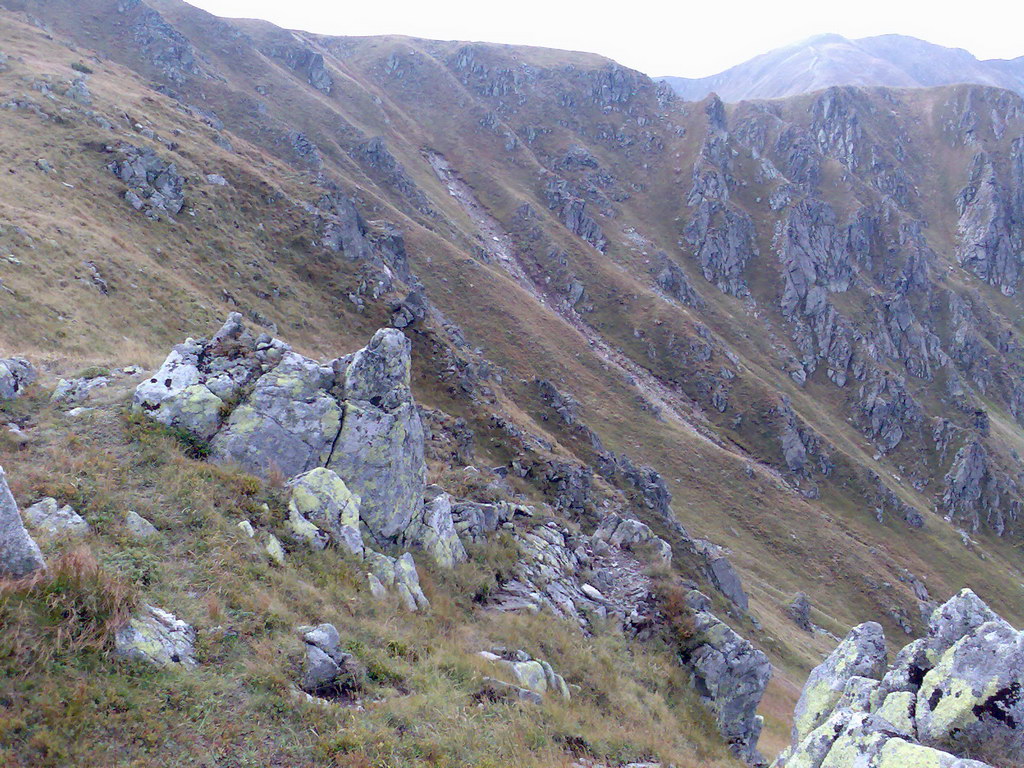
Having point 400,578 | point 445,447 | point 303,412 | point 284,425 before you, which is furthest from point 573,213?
point 400,578

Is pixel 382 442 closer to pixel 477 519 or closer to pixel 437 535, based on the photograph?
pixel 437 535

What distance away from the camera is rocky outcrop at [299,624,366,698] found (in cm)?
850

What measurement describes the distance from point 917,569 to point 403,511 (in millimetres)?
77728

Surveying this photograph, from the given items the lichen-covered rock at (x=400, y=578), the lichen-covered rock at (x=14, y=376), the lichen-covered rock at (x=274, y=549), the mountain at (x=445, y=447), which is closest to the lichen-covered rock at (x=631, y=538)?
the mountain at (x=445, y=447)

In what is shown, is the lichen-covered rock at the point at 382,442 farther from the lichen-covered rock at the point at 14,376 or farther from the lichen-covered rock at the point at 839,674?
the lichen-covered rock at the point at 839,674

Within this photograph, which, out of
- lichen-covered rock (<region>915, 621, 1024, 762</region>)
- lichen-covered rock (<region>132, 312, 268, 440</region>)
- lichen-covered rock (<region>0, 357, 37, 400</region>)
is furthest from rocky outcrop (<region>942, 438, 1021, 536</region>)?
lichen-covered rock (<region>0, 357, 37, 400</region>)

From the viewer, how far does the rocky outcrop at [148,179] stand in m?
39.0

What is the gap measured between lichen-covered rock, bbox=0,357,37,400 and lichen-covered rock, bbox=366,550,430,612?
9091 mm

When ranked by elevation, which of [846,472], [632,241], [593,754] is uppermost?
[632,241]

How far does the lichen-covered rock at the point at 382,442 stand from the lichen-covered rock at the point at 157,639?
6.07 metres

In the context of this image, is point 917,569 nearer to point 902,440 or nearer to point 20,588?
point 902,440

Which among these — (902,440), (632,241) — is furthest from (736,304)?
(902,440)

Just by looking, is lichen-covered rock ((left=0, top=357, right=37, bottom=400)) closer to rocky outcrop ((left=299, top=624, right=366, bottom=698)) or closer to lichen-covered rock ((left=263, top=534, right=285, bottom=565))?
lichen-covered rock ((left=263, top=534, right=285, bottom=565))

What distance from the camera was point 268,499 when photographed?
12.3m
